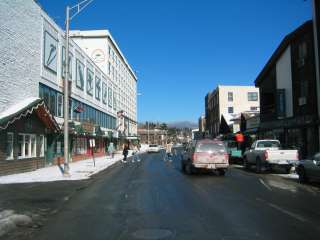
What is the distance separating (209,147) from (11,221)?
13.8m

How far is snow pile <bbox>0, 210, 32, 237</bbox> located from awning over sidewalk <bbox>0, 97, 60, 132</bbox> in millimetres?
10608

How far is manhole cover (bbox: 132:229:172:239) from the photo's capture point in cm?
777

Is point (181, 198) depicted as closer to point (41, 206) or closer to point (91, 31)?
point (41, 206)

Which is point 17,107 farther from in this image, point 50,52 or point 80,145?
point 80,145

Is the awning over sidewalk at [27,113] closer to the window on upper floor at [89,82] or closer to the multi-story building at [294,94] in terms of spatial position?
the window on upper floor at [89,82]

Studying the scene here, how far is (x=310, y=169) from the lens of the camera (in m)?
17.2

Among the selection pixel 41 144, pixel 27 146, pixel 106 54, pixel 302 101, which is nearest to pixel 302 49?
pixel 302 101

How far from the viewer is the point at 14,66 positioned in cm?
2347

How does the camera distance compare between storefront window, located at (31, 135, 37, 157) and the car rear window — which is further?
storefront window, located at (31, 135, 37, 157)

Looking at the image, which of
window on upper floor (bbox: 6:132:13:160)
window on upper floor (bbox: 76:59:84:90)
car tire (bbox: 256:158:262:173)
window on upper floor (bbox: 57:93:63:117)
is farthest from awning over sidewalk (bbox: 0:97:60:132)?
car tire (bbox: 256:158:262:173)

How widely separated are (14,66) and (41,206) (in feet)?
45.4

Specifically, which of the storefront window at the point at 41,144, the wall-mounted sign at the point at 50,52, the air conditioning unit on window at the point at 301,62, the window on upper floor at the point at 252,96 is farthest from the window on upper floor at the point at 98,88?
the window on upper floor at the point at 252,96

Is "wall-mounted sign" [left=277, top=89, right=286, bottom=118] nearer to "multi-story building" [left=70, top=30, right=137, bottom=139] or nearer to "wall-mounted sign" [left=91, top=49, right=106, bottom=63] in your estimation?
"multi-story building" [left=70, top=30, right=137, bottom=139]

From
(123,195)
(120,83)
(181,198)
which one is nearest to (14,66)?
(123,195)
